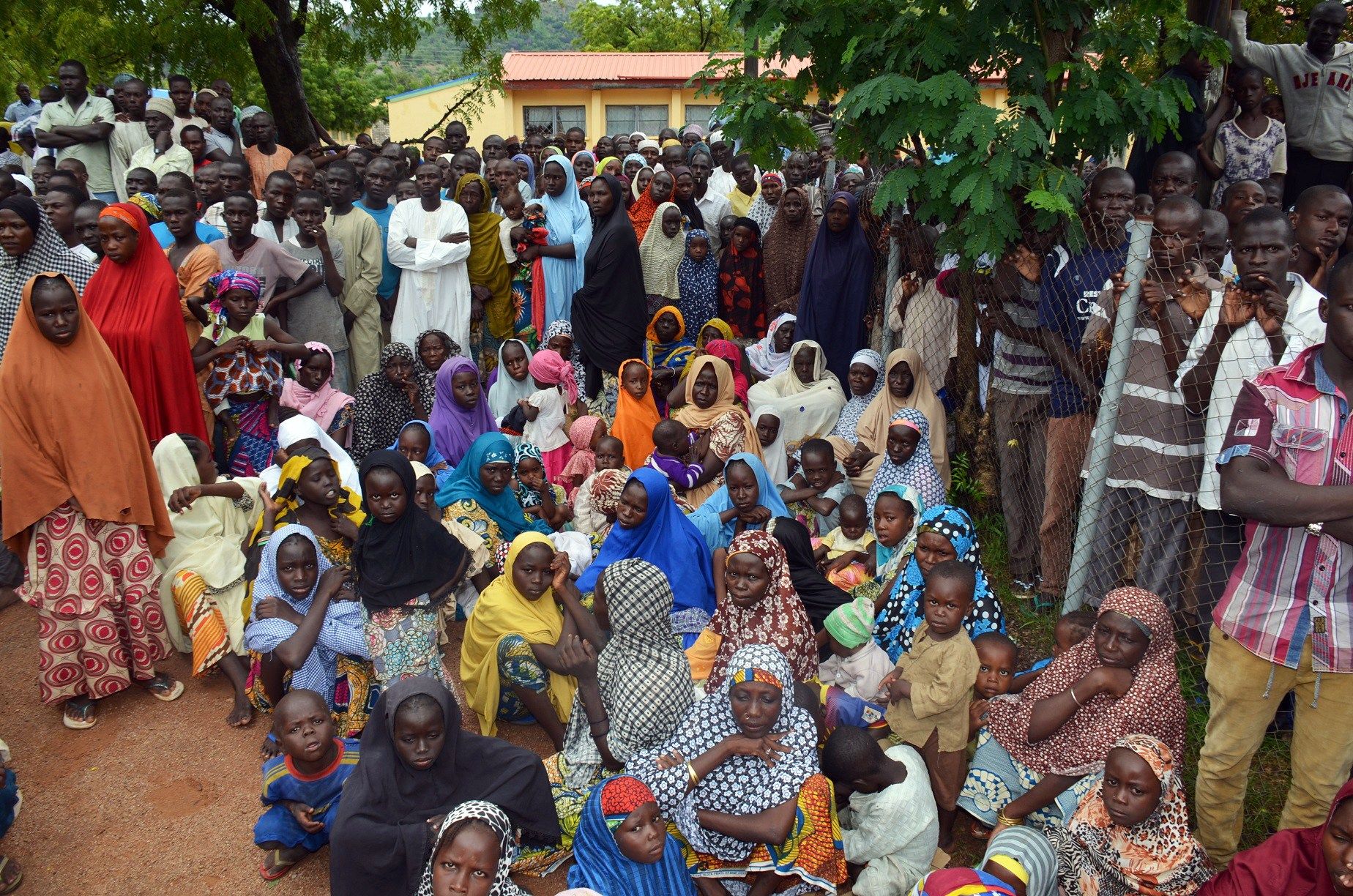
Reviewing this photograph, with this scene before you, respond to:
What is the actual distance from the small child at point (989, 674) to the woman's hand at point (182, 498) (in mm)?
4028

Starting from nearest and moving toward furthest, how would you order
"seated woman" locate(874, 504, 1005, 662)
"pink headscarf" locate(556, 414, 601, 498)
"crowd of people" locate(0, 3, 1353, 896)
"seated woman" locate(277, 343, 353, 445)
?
1. "crowd of people" locate(0, 3, 1353, 896)
2. "seated woman" locate(874, 504, 1005, 662)
3. "seated woman" locate(277, 343, 353, 445)
4. "pink headscarf" locate(556, 414, 601, 498)

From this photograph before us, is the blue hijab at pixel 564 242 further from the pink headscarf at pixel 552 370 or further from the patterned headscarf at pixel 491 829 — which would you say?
the patterned headscarf at pixel 491 829

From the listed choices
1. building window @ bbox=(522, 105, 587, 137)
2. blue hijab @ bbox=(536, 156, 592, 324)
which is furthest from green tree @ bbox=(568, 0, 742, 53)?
blue hijab @ bbox=(536, 156, 592, 324)

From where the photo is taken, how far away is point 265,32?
11000 millimetres

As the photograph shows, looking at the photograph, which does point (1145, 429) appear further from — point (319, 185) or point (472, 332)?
point (319, 185)

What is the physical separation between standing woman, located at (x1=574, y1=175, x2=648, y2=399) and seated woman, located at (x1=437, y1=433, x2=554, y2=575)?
83.5 inches

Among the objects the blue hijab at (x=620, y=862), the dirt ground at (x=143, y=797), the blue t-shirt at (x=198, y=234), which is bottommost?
the dirt ground at (x=143, y=797)

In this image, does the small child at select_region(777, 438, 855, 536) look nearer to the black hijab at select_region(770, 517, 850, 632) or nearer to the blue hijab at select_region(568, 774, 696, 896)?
the black hijab at select_region(770, 517, 850, 632)

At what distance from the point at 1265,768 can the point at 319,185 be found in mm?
8245

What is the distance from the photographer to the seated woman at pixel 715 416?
6676 mm

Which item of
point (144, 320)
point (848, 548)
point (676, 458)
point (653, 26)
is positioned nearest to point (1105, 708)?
point (848, 548)

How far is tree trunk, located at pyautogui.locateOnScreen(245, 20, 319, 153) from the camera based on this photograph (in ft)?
37.4

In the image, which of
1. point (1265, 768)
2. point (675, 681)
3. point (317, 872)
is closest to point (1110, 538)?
point (1265, 768)

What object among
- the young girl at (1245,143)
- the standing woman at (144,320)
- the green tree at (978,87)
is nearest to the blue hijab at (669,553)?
the green tree at (978,87)
